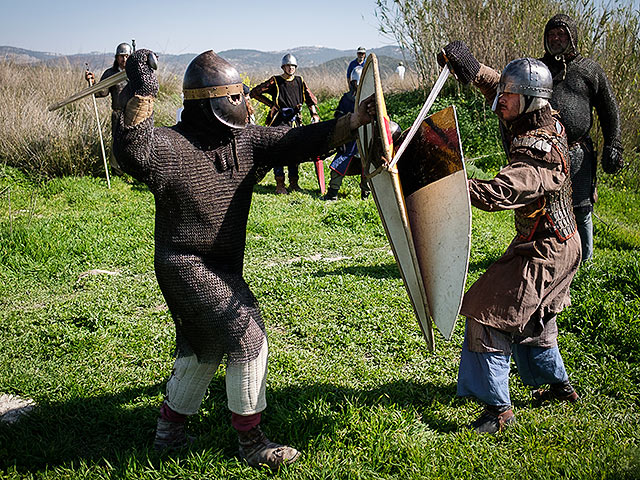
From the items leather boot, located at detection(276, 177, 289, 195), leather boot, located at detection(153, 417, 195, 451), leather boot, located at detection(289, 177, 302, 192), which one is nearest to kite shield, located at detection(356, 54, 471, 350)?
leather boot, located at detection(153, 417, 195, 451)

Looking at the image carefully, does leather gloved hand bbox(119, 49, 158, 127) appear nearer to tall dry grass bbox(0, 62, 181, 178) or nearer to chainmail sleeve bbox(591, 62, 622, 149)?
chainmail sleeve bbox(591, 62, 622, 149)

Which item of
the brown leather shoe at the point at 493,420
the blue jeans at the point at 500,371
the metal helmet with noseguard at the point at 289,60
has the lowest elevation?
the brown leather shoe at the point at 493,420

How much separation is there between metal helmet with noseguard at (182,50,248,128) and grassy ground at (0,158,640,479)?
1517 millimetres

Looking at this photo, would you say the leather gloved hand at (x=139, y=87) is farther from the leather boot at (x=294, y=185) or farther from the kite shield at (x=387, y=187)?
the leather boot at (x=294, y=185)

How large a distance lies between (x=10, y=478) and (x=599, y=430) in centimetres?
271

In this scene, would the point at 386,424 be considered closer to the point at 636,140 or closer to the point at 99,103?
the point at 636,140

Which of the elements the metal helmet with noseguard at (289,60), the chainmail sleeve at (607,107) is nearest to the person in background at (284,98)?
the metal helmet with noseguard at (289,60)

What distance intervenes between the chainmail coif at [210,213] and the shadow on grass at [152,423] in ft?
1.78

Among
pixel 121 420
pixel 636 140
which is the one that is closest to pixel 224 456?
pixel 121 420

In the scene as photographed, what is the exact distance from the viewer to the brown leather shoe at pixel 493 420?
9.07 feet

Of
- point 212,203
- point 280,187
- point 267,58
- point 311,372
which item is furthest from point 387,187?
point 267,58

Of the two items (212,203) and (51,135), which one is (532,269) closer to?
(212,203)

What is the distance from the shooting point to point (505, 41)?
10922 millimetres

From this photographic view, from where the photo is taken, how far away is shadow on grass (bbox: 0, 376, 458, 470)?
2704 millimetres
